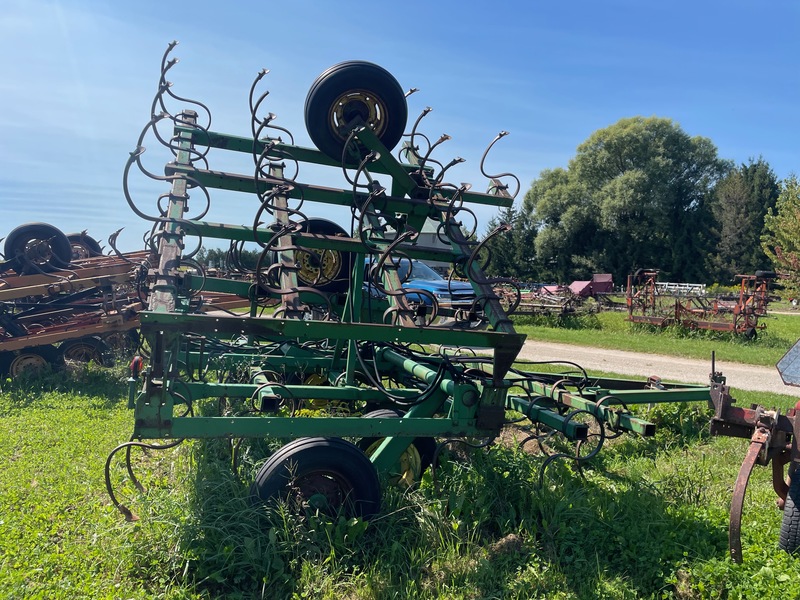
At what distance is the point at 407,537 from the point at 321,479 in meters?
0.66

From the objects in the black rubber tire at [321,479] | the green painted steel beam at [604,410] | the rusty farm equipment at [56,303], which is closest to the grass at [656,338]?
the green painted steel beam at [604,410]

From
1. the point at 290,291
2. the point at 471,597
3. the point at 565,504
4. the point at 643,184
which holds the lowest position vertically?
the point at 471,597

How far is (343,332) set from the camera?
11.7ft

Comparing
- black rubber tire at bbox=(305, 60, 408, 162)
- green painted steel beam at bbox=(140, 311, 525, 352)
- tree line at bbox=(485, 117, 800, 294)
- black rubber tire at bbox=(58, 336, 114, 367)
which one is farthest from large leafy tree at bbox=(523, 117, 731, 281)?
green painted steel beam at bbox=(140, 311, 525, 352)

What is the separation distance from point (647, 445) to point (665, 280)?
138ft

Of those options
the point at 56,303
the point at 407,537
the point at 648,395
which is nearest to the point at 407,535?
the point at 407,537

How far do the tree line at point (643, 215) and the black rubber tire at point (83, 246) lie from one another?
34.2 m

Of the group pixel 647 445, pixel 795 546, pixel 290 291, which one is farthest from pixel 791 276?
pixel 290 291

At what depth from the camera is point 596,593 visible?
330cm

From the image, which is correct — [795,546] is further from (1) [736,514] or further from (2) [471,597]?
(2) [471,597]

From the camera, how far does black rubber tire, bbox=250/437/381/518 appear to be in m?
3.53

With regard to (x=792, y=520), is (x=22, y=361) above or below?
below

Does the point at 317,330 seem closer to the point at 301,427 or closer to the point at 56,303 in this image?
the point at 301,427

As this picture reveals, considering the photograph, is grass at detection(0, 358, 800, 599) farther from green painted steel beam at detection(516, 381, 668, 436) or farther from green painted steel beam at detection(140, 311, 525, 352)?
green painted steel beam at detection(140, 311, 525, 352)
